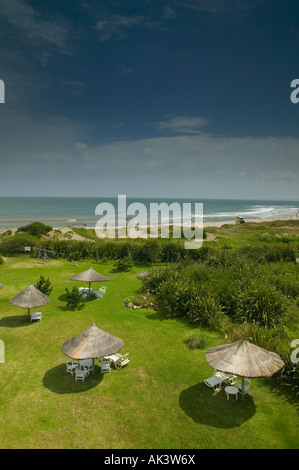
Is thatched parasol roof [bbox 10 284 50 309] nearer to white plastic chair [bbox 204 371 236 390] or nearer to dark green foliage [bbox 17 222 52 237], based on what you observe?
white plastic chair [bbox 204 371 236 390]

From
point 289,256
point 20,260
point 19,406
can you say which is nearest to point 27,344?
point 19,406

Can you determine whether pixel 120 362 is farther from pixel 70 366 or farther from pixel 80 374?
pixel 70 366

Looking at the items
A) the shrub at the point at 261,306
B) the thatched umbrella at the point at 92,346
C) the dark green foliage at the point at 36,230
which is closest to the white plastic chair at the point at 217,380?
the thatched umbrella at the point at 92,346

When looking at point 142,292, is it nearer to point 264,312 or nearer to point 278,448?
point 264,312

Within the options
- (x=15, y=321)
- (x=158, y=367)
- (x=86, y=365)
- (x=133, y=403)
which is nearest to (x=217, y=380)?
(x=158, y=367)

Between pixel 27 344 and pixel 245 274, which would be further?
pixel 245 274

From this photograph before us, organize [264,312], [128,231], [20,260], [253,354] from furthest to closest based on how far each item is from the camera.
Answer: [128,231]
[20,260]
[264,312]
[253,354]

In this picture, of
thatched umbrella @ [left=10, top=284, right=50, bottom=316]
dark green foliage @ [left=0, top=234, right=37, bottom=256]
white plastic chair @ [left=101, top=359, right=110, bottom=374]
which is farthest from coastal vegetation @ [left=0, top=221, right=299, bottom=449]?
dark green foliage @ [left=0, top=234, right=37, bottom=256]
